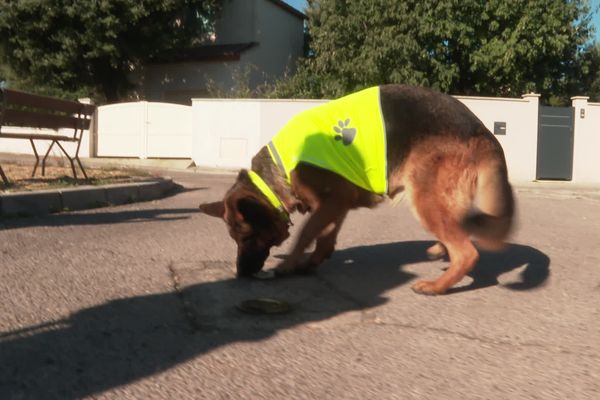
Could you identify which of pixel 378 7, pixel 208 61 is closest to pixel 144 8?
pixel 208 61

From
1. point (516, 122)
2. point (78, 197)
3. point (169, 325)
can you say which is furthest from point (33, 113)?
point (516, 122)

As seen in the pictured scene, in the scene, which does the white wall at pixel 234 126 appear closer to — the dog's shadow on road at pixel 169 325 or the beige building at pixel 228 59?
the beige building at pixel 228 59

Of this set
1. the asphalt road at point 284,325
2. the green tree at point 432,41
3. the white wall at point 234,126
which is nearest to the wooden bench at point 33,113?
the asphalt road at point 284,325

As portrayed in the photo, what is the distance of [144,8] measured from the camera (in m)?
20.1

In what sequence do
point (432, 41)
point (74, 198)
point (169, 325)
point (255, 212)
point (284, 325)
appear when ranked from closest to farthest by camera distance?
1. point (169, 325)
2. point (284, 325)
3. point (255, 212)
4. point (74, 198)
5. point (432, 41)

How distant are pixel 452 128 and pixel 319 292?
132 cm

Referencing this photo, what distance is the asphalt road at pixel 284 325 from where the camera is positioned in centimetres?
234

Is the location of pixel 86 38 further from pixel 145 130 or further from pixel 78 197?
pixel 78 197

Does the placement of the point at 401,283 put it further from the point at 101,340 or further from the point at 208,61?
the point at 208,61

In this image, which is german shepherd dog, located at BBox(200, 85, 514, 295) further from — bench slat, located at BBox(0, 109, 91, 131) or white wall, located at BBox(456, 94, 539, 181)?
white wall, located at BBox(456, 94, 539, 181)

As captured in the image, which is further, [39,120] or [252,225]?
[39,120]

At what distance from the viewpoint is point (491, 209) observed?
144 inches

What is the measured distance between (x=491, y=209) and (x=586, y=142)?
591 inches

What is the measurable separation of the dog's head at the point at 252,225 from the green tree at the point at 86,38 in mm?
17542
